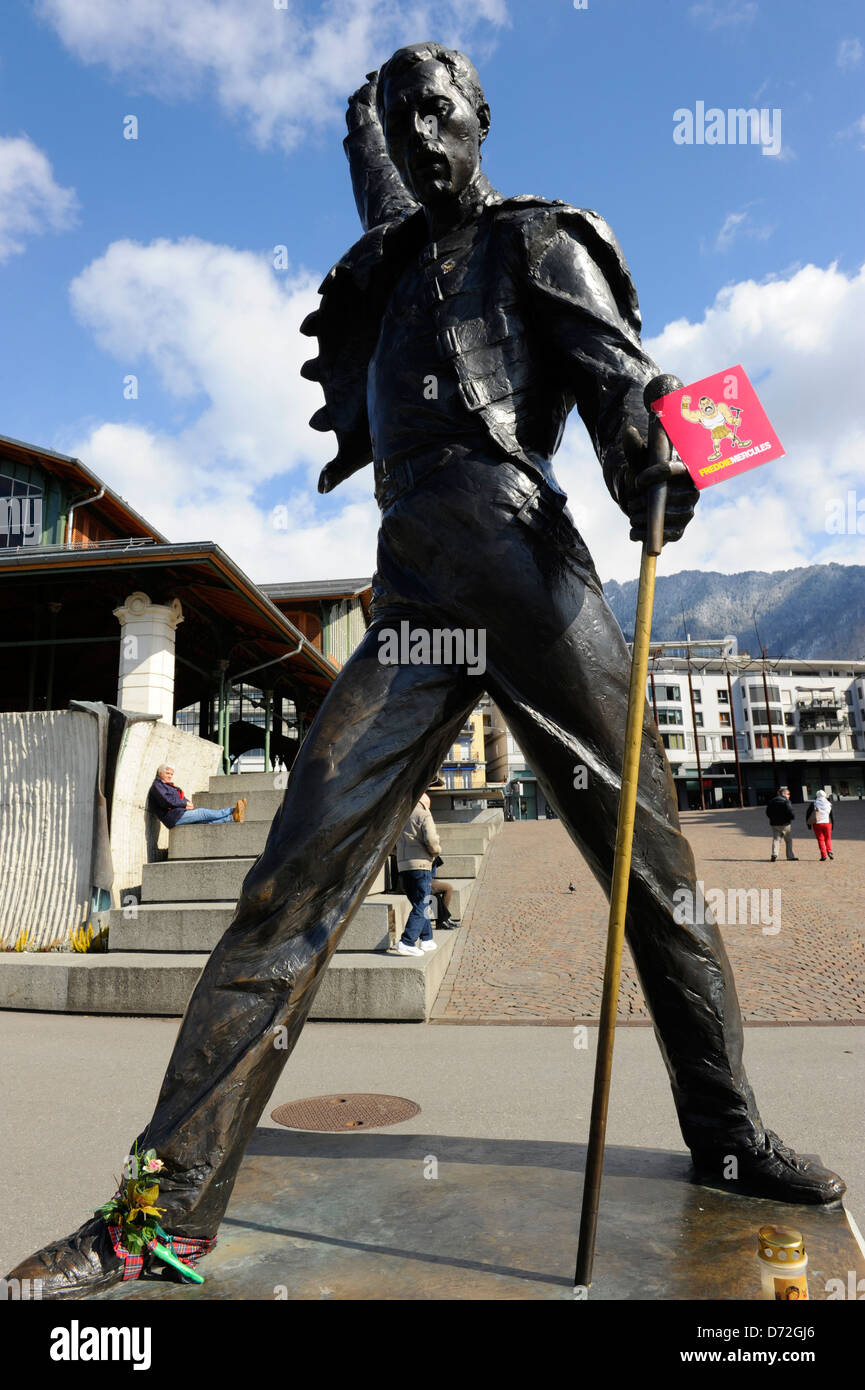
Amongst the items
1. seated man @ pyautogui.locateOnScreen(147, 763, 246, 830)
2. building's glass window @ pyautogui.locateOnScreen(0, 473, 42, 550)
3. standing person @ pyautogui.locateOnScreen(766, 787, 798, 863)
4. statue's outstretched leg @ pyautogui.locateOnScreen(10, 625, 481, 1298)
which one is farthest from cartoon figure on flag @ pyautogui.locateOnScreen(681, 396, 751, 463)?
building's glass window @ pyautogui.locateOnScreen(0, 473, 42, 550)

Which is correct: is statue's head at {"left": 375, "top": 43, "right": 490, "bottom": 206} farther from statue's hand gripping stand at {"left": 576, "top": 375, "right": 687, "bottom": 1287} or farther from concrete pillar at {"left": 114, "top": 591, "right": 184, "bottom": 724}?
concrete pillar at {"left": 114, "top": 591, "right": 184, "bottom": 724}

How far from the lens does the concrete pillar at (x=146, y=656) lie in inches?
521

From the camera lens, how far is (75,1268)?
195cm

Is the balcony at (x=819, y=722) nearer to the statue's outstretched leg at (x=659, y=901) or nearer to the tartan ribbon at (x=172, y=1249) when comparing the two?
the statue's outstretched leg at (x=659, y=901)

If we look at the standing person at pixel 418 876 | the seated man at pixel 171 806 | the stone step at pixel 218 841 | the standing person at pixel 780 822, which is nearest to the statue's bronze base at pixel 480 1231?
the standing person at pixel 418 876

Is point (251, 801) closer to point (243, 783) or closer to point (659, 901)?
point (243, 783)

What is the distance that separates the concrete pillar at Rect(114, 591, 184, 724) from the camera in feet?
43.4

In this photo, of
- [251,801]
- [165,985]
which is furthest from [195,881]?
[251,801]

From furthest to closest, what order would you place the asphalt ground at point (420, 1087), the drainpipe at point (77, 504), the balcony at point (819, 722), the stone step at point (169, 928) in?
the balcony at point (819, 722) → the drainpipe at point (77, 504) → the stone step at point (169, 928) → the asphalt ground at point (420, 1087)

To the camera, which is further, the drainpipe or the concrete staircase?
the drainpipe

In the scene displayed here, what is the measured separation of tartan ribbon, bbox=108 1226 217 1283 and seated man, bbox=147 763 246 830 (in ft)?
26.5

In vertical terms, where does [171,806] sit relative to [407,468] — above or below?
below

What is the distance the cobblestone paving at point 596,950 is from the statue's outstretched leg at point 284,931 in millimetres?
3138

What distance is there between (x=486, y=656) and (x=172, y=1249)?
1.53m
